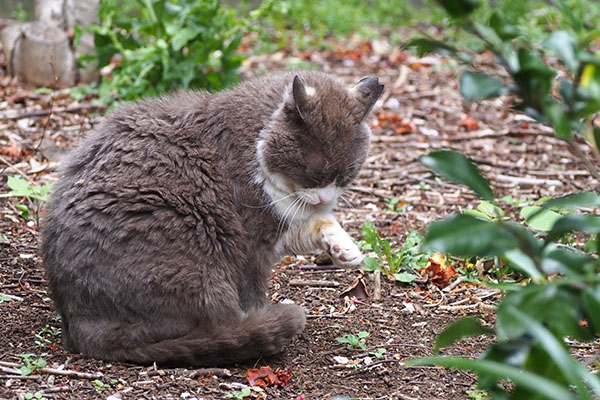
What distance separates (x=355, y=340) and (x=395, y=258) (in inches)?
32.5

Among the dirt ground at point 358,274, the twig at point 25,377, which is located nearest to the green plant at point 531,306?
the dirt ground at point 358,274

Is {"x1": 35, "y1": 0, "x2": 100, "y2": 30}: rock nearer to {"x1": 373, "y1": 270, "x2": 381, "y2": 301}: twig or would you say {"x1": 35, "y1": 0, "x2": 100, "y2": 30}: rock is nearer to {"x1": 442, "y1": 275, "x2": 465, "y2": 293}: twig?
{"x1": 373, "y1": 270, "x2": 381, "y2": 301}: twig

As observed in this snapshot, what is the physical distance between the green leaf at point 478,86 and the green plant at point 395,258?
222 cm

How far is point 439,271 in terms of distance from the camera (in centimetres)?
415

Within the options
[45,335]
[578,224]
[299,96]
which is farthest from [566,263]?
[45,335]

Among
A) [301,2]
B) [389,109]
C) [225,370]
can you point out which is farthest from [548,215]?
[301,2]

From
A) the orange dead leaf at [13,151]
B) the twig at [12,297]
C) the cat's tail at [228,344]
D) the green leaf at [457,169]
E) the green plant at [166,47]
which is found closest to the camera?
the green leaf at [457,169]

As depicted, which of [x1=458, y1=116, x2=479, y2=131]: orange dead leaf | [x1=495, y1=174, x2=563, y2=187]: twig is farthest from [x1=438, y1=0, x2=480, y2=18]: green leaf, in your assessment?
[x1=458, y1=116, x2=479, y2=131]: orange dead leaf

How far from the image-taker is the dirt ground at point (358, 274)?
122 inches

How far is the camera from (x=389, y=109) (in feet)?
22.8

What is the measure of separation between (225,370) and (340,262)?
0.83 metres

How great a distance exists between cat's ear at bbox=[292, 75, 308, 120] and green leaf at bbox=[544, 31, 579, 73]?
165cm

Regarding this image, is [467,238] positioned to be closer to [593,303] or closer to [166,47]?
[593,303]

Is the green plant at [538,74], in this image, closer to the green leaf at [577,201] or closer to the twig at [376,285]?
the green leaf at [577,201]
